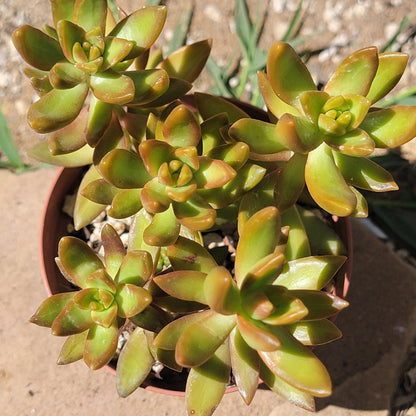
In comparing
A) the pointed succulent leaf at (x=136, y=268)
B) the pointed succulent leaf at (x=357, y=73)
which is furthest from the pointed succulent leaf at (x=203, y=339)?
the pointed succulent leaf at (x=357, y=73)

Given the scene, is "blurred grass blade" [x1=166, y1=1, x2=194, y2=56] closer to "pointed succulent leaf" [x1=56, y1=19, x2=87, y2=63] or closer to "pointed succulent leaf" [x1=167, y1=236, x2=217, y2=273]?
"pointed succulent leaf" [x1=56, y1=19, x2=87, y2=63]

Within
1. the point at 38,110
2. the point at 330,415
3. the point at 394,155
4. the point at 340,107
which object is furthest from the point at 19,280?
the point at 394,155

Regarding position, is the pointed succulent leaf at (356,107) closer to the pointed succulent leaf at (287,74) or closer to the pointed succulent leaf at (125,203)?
the pointed succulent leaf at (287,74)

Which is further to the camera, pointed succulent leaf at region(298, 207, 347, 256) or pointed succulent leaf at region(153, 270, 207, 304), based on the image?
pointed succulent leaf at region(298, 207, 347, 256)

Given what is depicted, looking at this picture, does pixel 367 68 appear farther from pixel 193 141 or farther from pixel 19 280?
pixel 19 280

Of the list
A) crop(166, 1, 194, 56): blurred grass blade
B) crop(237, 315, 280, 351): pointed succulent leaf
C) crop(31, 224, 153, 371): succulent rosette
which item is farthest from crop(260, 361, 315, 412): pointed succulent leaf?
crop(166, 1, 194, 56): blurred grass blade
